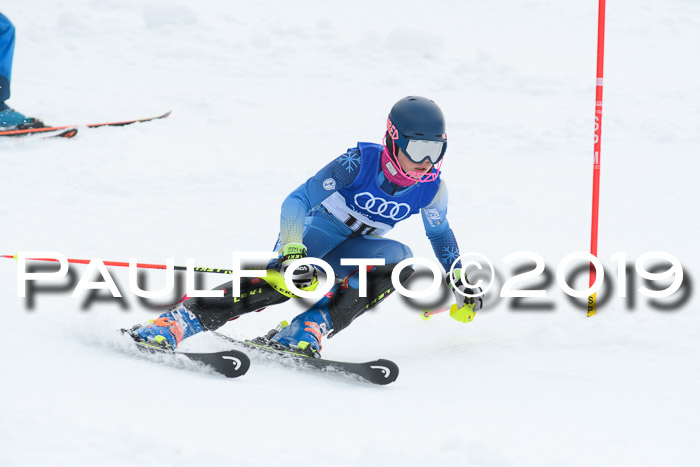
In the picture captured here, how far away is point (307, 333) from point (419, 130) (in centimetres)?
111

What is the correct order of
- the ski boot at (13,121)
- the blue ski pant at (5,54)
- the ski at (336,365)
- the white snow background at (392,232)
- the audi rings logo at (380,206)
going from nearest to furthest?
the white snow background at (392,232) → the ski at (336,365) → the audi rings logo at (380,206) → the ski boot at (13,121) → the blue ski pant at (5,54)

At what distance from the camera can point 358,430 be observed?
3.11m

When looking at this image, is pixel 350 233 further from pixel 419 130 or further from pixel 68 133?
pixel 68 133

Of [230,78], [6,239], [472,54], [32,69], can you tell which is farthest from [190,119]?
[472,54]

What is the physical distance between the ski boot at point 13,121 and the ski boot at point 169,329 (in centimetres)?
486

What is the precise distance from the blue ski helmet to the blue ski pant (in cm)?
553

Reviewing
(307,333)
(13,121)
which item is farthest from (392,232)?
(13,121)

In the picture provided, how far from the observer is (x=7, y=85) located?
8383 millimetres

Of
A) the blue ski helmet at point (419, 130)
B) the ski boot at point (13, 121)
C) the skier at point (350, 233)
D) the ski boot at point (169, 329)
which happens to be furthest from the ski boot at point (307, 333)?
the ski boot at point (13, 121)

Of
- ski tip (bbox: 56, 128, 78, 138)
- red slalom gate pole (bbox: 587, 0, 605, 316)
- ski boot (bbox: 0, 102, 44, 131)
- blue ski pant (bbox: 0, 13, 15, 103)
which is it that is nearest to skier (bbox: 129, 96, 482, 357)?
red slalom gate pole (bbox: 587, 0, 605, 316)

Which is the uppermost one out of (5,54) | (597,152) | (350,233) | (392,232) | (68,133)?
(5,54)

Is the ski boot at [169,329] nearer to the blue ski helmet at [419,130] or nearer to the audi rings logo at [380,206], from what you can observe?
the audi rings logo at [380,206]

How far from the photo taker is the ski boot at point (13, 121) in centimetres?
813

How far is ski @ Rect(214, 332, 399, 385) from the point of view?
3.82 m
